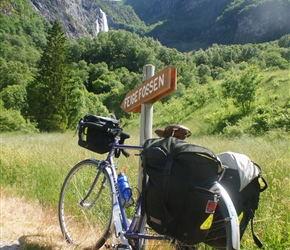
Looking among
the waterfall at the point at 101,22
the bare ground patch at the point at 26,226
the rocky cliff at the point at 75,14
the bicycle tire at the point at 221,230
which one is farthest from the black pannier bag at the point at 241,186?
the waterfall at the point at 101,22

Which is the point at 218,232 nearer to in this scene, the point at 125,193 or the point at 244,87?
the point at 125,193

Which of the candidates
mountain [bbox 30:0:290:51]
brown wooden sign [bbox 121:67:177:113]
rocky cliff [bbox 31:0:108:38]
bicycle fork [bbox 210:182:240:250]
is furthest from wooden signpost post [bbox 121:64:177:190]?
rocky cliff [bbox 31:0:108:38]

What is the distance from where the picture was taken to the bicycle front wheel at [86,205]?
8.20ft

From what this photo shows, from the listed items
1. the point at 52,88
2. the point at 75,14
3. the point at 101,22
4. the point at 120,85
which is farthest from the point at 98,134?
the point at 101,22

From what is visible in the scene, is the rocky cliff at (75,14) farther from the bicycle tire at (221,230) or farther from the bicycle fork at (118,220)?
the bicycle tire at (221,230)

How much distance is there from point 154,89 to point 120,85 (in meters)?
66.0

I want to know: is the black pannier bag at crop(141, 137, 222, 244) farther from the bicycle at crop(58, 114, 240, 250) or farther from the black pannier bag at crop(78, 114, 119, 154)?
the black pannier bag at crop(78, 114, 119, 154)

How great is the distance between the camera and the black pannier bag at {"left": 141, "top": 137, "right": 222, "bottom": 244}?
1.51 m

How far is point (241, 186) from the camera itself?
170 cm

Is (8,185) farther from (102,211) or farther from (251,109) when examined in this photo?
(251,109)

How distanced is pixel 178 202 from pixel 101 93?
6664 cm

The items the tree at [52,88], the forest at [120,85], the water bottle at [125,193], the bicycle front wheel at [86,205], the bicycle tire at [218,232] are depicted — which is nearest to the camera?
the bicycle tire at [218,232]

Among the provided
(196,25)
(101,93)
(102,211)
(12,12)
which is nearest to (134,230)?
(102,211)

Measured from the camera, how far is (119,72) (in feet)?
258
